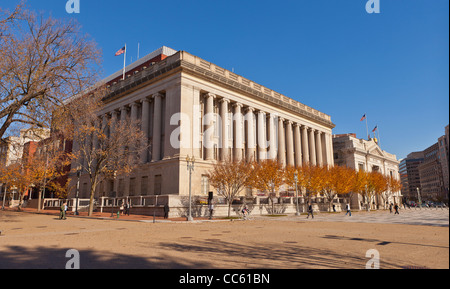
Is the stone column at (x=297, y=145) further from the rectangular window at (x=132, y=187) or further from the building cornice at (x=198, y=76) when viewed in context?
the rectangular window at (x=132, y=187)

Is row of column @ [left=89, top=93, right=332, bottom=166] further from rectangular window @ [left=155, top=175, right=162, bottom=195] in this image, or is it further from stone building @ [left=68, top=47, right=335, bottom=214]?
rectangular window @ [left=155, top=175, right=162, bottom=195]

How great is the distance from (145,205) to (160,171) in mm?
7356

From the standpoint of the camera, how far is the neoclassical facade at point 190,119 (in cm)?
4222

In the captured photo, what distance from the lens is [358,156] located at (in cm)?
8075

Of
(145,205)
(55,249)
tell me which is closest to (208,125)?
(145,205)

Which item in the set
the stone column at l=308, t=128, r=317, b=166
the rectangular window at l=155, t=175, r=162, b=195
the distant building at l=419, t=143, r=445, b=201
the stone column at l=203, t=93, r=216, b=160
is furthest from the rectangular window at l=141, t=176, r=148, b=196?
the distant building at l=419, t=143, r=445, b=201

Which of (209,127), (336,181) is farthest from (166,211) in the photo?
(336,181)

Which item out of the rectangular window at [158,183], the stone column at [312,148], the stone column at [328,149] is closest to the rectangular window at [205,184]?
the rectangular window at [158,183]

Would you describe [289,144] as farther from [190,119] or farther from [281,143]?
[190,119]

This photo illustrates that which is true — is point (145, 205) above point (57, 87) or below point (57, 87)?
below

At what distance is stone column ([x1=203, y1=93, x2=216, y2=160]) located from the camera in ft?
149

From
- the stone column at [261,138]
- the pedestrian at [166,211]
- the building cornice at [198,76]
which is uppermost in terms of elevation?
the building cornice at [198,76]
